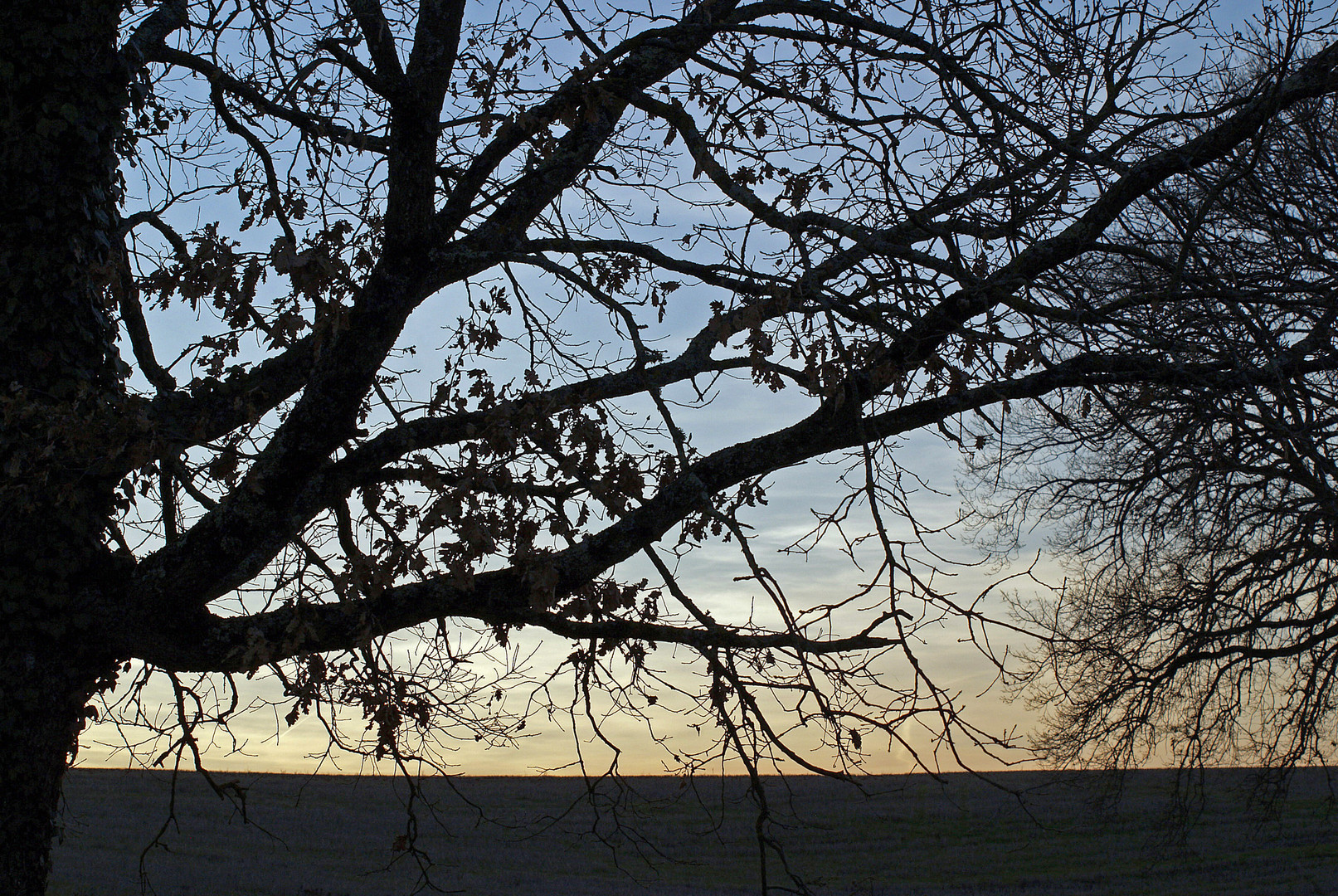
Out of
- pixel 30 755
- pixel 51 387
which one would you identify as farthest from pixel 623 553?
pixel 51 387

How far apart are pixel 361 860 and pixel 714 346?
20.4 m

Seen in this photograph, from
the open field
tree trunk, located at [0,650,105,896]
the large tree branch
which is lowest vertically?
the open field

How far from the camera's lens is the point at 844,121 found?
6066mm

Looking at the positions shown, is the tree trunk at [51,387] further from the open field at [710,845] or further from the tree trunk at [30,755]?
the open field at [710,845]

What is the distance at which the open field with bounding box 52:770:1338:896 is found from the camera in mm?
18984

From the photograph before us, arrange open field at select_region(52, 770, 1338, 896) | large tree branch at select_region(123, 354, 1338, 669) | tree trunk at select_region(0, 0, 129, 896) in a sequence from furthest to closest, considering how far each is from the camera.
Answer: open field at select_region(52, 770, 1338, 896) < tree trunk at select_region(0, 0, 129, 896) < large tree branch at select_region(123, 354, 1338, 669)

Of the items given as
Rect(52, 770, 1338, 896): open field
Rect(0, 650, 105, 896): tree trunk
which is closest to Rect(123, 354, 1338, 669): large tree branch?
Rect(0, 650, 105, 896): tree trunk

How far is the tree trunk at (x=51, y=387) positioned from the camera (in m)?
6.09

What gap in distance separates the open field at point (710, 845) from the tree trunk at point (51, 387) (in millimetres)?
8719

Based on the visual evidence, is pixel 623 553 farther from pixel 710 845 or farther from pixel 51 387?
pixel 710 845

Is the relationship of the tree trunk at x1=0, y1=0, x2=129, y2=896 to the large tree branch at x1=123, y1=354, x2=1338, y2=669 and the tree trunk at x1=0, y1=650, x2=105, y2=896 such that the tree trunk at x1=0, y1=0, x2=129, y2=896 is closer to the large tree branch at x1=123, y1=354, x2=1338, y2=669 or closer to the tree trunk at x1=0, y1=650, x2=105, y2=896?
the tree trunk at x1=0, y1=650, x2=105, y2=896

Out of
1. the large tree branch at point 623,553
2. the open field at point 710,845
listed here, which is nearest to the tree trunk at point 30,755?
the large tree branch at point 623,553

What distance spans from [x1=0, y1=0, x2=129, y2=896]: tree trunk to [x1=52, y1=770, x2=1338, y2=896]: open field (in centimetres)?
872

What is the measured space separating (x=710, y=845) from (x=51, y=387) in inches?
950
